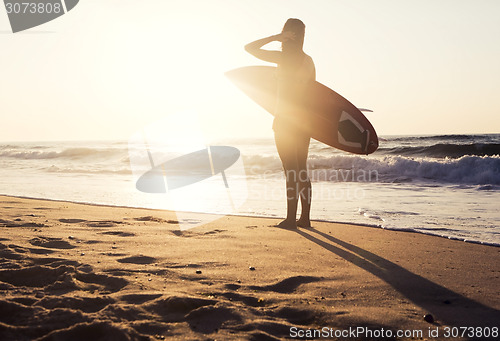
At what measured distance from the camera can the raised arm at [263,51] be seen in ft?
14.2

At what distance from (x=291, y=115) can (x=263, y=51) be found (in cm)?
71

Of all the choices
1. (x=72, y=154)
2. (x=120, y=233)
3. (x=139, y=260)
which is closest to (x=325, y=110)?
(x=120, y=233)

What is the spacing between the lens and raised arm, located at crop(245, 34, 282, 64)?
14.2ft

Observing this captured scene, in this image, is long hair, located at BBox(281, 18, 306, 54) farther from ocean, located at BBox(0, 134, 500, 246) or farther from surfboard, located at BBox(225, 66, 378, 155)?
ocean, located at BBox(0, 134, 500, 246)

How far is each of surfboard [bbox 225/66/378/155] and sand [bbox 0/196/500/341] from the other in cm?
178

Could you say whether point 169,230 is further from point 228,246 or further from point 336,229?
point 336,229

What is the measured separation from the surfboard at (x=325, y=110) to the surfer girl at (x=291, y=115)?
0.49 meters

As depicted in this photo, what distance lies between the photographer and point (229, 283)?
240cm

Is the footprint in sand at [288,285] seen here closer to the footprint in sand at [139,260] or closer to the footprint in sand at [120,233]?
the footprint in sand at [139,260]

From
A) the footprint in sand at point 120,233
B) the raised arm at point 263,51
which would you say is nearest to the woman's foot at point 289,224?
the footprint in sand at point 120,233

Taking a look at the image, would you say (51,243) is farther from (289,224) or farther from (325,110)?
(325,110)

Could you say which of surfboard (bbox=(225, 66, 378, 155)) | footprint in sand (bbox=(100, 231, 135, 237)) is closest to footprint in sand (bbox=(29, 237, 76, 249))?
footprint in sand (bbox=(100, 231, 135, 237))

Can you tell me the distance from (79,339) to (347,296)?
1.33 m

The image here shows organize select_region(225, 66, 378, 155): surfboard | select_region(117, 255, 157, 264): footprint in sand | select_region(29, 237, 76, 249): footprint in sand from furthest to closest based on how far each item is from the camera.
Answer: select_region(225, 66, 378, 155): surfboard, select_region(29, 237, 76, 249): footprint in sand, select_region(117, 255, 157, 264): footprint in sand
